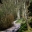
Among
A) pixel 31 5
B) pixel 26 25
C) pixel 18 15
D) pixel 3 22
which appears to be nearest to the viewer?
pixel 3 22

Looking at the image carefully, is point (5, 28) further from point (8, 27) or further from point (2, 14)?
point (2, 14)

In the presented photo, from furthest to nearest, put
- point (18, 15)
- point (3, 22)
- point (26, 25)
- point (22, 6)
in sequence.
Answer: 1. point (18, 15)
2. point (22, 6)
3. point (26, 25)
4. point (3, 22)

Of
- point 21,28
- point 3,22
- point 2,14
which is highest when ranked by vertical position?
point 2,14

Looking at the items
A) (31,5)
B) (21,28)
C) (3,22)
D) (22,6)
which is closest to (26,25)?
(21,28)

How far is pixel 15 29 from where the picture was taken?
17.1ft

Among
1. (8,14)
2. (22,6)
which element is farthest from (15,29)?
(22,6)

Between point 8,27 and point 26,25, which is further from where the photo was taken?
point 26,25

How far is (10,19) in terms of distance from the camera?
18.0 feet

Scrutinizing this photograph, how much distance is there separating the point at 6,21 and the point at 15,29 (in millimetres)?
542

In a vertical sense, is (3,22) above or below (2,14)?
below

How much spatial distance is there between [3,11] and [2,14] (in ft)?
0.66

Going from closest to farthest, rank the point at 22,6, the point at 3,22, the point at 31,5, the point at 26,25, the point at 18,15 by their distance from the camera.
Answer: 1. the point at 3,22
2. the point at 26,25
3. the point at 22,6
4. the point at 18,15
5. the point at 31,5

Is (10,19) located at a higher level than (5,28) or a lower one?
higher

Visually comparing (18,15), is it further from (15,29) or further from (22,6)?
(15,29)
